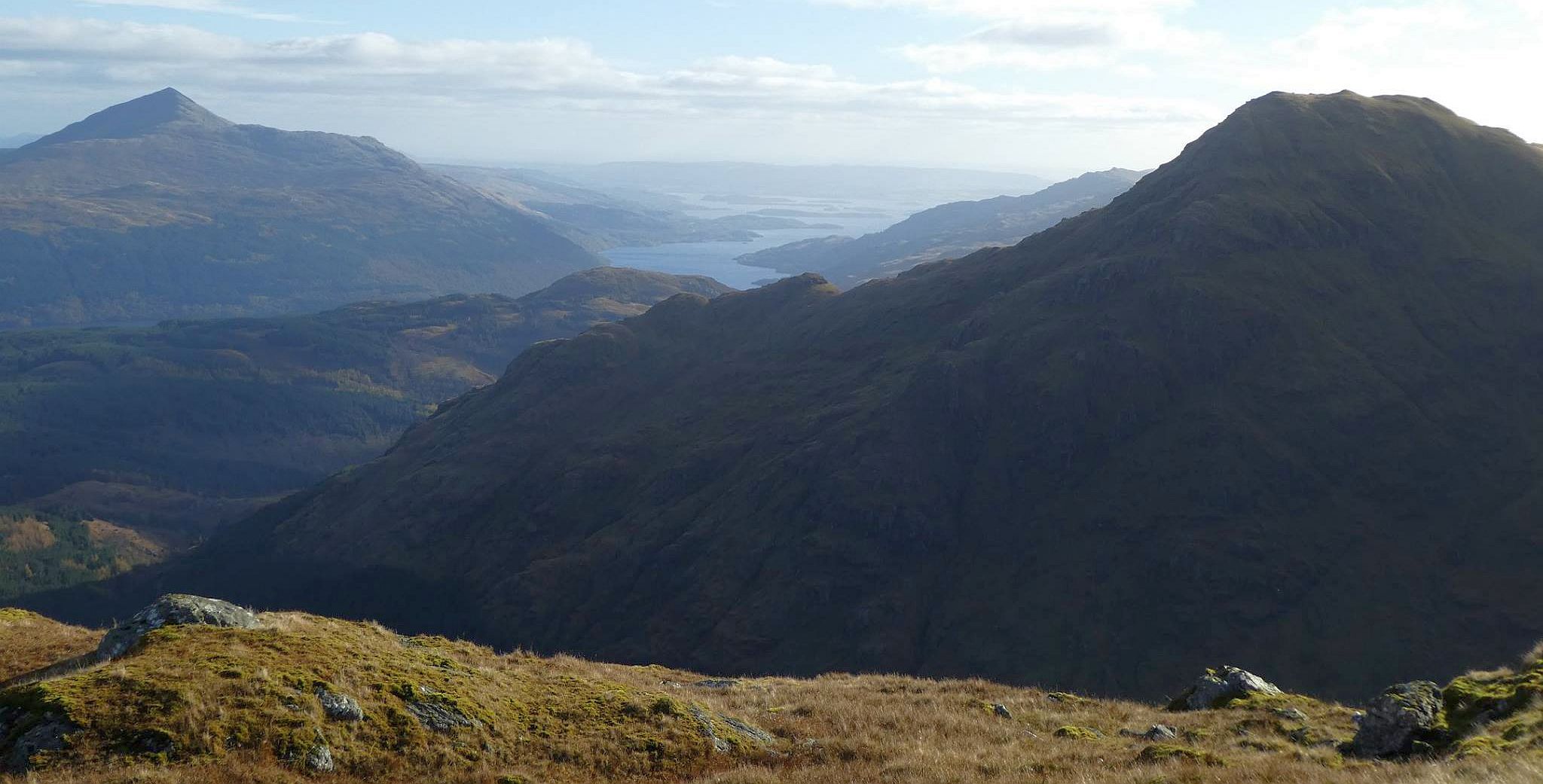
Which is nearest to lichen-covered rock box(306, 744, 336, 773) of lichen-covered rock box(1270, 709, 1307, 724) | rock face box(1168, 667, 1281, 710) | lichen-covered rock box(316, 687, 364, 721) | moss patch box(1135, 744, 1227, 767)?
lichen-covered rock box(316, 687, 364, 721)

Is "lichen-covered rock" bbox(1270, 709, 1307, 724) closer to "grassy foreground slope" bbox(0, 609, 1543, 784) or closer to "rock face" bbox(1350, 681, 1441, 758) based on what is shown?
"grassy foreground slope" bbox(0, 609, 1543, 784)

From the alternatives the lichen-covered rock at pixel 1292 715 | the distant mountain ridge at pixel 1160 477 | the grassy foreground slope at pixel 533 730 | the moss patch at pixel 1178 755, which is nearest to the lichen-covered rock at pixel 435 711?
the grassy foreground slope at pixel 533 730

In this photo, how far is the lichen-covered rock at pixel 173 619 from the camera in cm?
2444

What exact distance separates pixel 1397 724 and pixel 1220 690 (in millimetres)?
11895

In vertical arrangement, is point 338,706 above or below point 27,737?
below

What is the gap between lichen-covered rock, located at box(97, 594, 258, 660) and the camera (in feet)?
80.2

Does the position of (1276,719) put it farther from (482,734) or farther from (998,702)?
(482,734)

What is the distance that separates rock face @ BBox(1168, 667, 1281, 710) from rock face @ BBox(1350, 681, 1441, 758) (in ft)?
32.3

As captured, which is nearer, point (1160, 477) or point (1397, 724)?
point (1397, 724)

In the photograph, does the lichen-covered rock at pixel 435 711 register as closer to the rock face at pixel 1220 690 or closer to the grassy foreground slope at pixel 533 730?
the grassy foreground slope at pixel 533 730

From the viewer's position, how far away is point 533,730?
2392 centimetres

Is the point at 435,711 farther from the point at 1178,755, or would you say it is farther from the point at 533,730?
the point at 1178,755

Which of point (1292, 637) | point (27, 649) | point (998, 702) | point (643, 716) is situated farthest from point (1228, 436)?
point (27, 649)

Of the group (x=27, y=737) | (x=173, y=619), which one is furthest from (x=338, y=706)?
(x=173, y=619)
